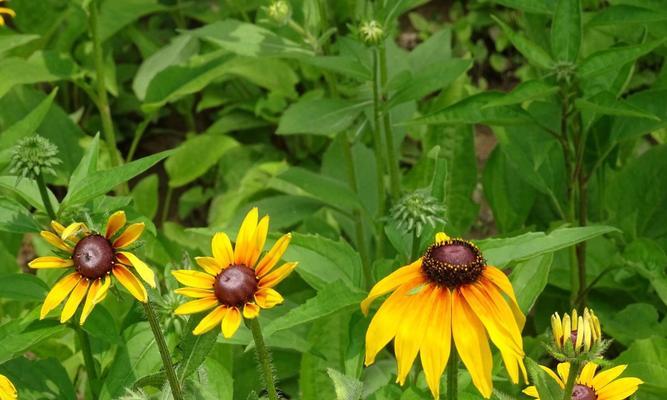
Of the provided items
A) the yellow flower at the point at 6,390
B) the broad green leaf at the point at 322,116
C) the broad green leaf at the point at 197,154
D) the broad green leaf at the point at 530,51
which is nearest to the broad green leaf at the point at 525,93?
the broad green leaf at the point at 530,51

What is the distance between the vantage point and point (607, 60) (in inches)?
70.7

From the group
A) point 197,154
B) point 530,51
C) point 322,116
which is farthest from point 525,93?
Answer: point 197,154

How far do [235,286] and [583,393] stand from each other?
0.53m

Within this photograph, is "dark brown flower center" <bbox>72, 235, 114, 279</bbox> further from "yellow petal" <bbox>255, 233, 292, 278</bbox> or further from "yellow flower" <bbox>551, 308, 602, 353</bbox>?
"yellow flower" <bbox>551, 308, 602, 353</bbox>

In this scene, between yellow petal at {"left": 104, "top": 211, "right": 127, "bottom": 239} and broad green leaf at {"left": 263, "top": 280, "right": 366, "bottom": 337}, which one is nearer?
yellow petal at {"left": 104, "top": 211, "right": 127, "bottom": 239}

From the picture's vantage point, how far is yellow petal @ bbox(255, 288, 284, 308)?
1224 millimetres

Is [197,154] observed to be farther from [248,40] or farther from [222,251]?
[222,251]

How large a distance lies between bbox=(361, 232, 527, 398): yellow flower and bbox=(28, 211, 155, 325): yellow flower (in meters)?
0.33

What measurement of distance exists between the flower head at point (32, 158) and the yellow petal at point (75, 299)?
229 mm

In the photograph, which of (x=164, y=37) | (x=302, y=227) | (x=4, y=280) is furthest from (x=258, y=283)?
(x=164, y=37)

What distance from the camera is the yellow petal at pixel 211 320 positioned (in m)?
1.21

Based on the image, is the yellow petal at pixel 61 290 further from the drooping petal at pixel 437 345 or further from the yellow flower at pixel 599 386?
the yellow flower at pixel 599 386

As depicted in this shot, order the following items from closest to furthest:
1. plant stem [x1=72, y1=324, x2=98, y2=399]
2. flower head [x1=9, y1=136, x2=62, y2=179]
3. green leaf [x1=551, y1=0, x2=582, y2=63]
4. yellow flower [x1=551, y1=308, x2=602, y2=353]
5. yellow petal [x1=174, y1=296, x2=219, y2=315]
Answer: yellow flower [x1=551, y1=308, x2=602, y2=353], yellow petal [x1=174, y1=296, x2=219, y2=315], flower head [x1=9, y1=136, x2=62, y2=179], plant stem [x1=72, y1=324, x2=98, y2=399], green leaf [x1=551, y1=0, x2=582, y2=63]

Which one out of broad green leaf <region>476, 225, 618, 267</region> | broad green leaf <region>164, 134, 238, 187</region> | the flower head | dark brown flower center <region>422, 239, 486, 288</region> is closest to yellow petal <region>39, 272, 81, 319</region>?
the flower head
